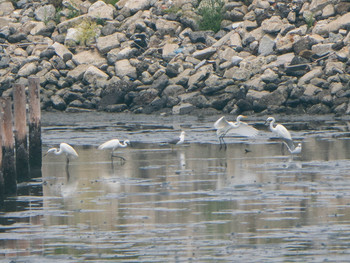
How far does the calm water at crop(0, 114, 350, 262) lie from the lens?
1256 centimetres

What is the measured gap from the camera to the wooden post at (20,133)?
1942cm

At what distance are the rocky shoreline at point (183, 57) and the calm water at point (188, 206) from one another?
7.43m

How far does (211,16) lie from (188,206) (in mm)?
24364

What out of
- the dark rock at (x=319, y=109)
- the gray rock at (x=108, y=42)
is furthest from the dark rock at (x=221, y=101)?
the gray rock at (x=108, y=42)

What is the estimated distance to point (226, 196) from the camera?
16.7m

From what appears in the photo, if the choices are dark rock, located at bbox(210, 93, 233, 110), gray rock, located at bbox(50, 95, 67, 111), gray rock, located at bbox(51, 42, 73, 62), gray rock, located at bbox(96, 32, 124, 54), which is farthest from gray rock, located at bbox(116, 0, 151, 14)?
dark rock, located at bbox(210, 93, 233, 110)

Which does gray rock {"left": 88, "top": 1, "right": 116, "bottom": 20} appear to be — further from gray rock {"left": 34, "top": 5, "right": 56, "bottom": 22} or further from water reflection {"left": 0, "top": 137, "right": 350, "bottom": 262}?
water reflection {"left": 0, "top": 137, "right": 350, "bottom": 262}

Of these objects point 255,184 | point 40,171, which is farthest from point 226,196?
point 40,171

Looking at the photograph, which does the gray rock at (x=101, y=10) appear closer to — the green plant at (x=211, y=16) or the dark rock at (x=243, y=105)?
the green plant at (x=211, y=16)

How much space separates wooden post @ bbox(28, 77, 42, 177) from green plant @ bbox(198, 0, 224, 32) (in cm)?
1861

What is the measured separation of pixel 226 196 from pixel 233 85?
1767 cm

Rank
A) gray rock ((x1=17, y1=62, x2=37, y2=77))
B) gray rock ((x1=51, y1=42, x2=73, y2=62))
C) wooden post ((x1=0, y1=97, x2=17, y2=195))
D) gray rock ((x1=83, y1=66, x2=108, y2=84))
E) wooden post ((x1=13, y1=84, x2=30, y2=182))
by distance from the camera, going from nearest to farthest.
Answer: wooden post ((x1=0, y1=97, x2=17, y2=195))
wooden post ((x1=13, y1=84, x2=30, y2=182))
gray rock ((x1=83, y1=66, x2=108, y2=84))
gray rock ((x1=17, y1=62, x2=37, y2=77))
gray rock ((x1=51, y1=42, x2=73, y2=62))

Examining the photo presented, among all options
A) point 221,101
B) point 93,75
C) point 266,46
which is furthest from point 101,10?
point 221,101

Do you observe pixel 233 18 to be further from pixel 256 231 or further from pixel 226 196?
pixel 256 231
